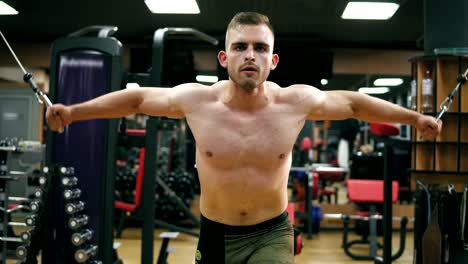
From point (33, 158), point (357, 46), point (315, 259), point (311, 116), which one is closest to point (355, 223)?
point (315, 259)

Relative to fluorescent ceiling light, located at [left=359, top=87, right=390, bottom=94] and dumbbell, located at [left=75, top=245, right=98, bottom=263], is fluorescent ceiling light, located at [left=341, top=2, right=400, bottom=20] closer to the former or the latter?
dumbbell, located at [left=75, top=245, right=98, bottom=263]

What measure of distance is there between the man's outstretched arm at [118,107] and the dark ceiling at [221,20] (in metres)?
3.83

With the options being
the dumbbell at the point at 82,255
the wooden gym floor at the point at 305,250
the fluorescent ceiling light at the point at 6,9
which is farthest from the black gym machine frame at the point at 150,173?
the fluorescent ceiling light at the point at 6,9

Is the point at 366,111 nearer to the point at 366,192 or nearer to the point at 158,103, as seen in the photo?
the point at 158,103

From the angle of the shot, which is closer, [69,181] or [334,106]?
[334,106]

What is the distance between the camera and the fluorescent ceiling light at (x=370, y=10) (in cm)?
567

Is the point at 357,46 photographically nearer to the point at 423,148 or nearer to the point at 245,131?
the point at 423,148

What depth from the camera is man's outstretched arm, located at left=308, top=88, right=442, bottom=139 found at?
6.52 ft

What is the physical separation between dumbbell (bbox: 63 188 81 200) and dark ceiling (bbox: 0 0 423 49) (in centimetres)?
313

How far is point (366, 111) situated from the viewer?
6.65ft

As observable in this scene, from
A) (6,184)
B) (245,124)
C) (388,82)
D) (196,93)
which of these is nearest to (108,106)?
(196,93)

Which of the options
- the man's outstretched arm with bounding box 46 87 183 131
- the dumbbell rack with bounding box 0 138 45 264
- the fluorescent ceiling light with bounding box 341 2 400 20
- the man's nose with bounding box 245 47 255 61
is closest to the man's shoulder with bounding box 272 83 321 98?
the man's nose with bounding box 245 47 255 61

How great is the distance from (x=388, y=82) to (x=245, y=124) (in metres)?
9.70

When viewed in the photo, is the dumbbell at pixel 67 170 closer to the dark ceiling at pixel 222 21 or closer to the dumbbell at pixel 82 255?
the dumbbell at pixel 82 255
